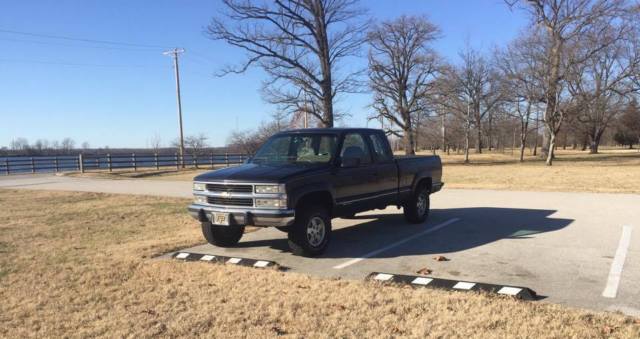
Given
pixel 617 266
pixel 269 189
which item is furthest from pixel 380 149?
pixel 617 266

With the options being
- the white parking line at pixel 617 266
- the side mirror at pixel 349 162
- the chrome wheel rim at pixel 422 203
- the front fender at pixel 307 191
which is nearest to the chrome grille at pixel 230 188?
the front fender at pixel 307 191

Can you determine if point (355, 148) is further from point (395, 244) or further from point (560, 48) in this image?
point (560, 48)

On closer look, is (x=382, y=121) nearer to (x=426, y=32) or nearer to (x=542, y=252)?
(x=426, y=32)

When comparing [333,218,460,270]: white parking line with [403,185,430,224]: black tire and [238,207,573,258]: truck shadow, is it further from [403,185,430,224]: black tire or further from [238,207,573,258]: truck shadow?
[403,185,430,224]: black tire

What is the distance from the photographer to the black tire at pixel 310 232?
6676 mm

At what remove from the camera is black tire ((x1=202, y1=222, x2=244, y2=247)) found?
765cm

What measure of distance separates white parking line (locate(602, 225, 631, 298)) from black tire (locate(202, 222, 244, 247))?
5.04 meters

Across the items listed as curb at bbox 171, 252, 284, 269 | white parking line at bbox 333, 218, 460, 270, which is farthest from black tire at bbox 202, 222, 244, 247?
white parking line at bbox 333, 218, 460, 270

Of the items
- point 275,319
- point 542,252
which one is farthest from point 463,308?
point 542,252

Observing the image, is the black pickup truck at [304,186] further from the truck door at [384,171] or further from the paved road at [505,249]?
the paved road at [505,249]

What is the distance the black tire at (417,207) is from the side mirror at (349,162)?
2254mm

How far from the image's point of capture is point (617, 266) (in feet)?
20.2

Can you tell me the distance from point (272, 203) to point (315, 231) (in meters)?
0.84

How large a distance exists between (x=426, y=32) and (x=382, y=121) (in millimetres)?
7729
